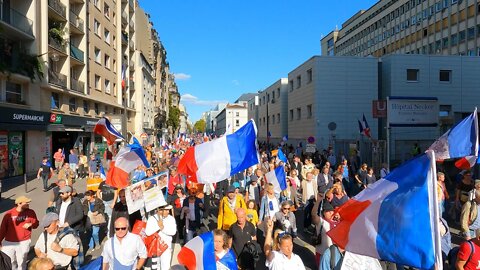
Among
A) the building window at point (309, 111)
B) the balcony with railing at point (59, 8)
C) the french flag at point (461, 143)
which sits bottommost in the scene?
the french flag at point (461, 143)

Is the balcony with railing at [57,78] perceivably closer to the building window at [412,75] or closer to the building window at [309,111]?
the building window at [309,111]

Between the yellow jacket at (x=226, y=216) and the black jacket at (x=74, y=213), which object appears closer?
the black jacket at (x=74, y=213)

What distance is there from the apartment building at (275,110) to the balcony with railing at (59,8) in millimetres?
19356

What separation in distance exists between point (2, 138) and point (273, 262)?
1943cm

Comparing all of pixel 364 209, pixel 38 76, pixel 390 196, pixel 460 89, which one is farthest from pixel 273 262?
pixel 460 89

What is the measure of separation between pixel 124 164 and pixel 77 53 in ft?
75.4

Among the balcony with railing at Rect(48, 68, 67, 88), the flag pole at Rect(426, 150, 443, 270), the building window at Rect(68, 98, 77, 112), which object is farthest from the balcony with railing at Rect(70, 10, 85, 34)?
the flag pole at Rect(426, 150, 443, 270)

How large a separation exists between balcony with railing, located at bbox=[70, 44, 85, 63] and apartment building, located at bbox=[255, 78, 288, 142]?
1722 cm

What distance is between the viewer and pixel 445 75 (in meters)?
27.6

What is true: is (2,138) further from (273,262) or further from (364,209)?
(364,209)

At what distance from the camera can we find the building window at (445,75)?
27.5m

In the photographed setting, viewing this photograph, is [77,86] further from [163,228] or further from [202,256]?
[202,256]

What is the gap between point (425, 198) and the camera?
3391 mm

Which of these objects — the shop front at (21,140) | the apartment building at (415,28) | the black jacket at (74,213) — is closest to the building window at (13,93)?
the shop front at (21,140)
